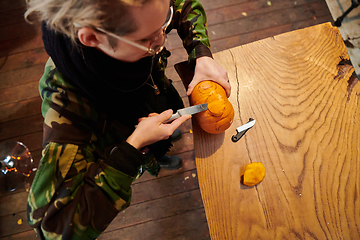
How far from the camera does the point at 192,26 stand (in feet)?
3.73

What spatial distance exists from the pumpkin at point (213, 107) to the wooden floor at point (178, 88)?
1082mm

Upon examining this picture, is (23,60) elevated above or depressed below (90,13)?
below

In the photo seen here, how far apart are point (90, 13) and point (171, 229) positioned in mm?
1828

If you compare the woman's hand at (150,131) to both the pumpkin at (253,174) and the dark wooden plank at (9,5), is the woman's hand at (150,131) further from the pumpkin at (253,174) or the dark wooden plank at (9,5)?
the dark wooden plank at (9,5)

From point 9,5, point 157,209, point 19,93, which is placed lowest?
point 157,209

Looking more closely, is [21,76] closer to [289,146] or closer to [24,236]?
[24,236]

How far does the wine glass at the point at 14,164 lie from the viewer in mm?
1971

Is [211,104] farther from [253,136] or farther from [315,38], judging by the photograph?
[315,38]

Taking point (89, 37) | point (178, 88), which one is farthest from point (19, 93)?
point (89, 37)

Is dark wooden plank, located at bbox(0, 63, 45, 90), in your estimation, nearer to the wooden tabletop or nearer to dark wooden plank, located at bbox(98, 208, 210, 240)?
dark wooden plank, located at bbox(98, 208, 210, 240)

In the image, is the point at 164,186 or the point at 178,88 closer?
the point at 164,186

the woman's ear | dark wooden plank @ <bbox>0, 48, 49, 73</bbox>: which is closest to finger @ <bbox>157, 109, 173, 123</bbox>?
the woman's ear

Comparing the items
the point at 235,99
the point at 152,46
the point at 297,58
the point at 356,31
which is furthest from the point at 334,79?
the point at 356,31

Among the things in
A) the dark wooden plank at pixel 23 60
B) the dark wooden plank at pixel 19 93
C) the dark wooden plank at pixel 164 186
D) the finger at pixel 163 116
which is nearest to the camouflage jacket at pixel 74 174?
the finger at pixel 163 116
